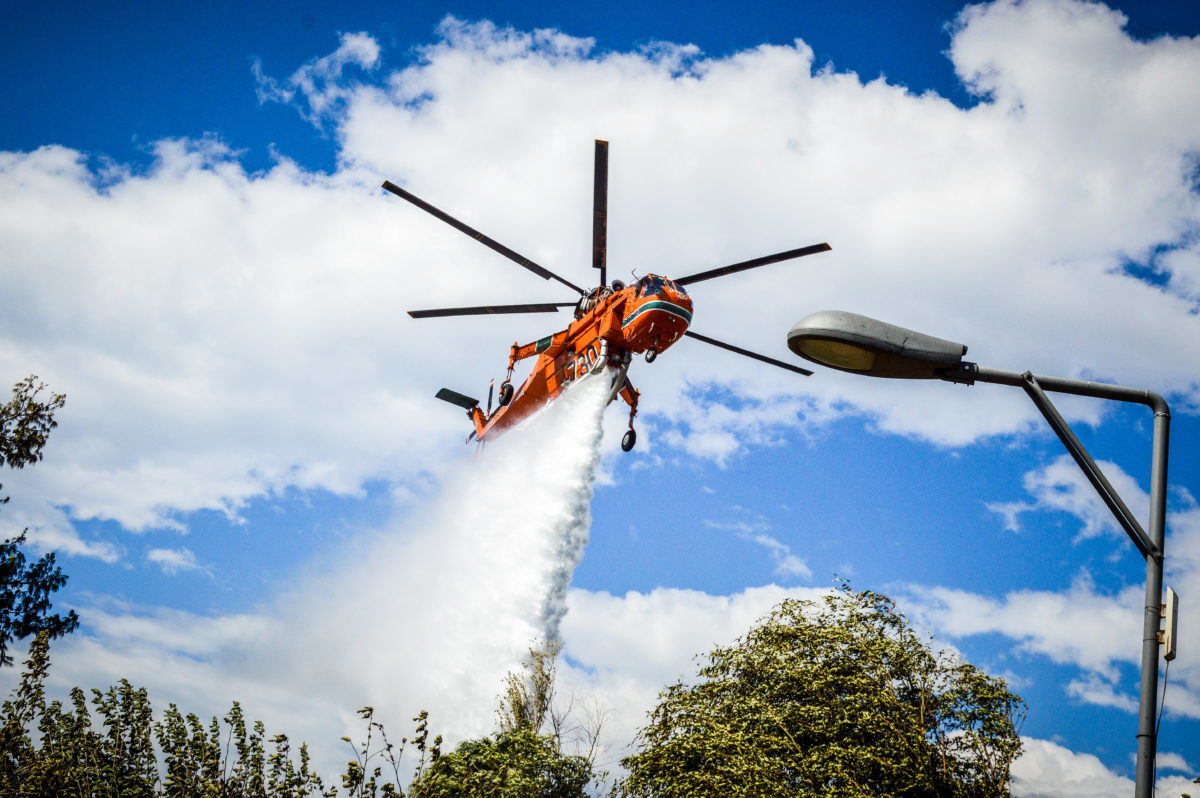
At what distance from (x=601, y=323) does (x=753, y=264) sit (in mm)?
4224

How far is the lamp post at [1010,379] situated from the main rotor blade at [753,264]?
1908 cm

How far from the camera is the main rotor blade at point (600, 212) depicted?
76.1 feet

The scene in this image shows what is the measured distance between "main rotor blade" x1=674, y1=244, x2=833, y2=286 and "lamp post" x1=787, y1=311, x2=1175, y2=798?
62.6ft

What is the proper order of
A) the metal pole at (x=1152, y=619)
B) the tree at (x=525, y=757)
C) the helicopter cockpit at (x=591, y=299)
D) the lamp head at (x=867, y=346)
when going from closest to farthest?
the metal pole at (x=1152, y=619)
the lamp head at (x=867, y=346)
the tree at (x=525, y=757)
the helicopter cockpit at (x=591, y=299)

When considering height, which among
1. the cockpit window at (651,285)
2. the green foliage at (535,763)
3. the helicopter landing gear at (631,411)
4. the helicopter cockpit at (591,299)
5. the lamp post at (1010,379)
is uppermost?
the helicopter cockpit at (591,299)

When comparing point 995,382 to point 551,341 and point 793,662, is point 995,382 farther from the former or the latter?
point 551,341

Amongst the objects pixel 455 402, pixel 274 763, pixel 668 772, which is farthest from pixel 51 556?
pixel 274 763

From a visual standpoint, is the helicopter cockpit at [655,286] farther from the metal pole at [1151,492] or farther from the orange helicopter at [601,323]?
the metal pole at [1151,492]

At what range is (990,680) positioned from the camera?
75.0 feet

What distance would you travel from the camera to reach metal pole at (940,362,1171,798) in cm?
452

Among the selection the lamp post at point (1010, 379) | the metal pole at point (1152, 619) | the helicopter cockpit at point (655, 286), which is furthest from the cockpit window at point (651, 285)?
the metal pole at point (1152, 619)

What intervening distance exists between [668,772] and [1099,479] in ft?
58.7

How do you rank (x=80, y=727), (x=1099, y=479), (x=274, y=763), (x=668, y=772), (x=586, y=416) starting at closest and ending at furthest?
(x=1099, y=479), (x=274, y=763), (x=80, y=727), (x=668, y=772), (x=586, y=416)

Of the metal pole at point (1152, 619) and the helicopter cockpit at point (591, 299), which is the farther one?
the helicopter cockpit at point (591, 299)
